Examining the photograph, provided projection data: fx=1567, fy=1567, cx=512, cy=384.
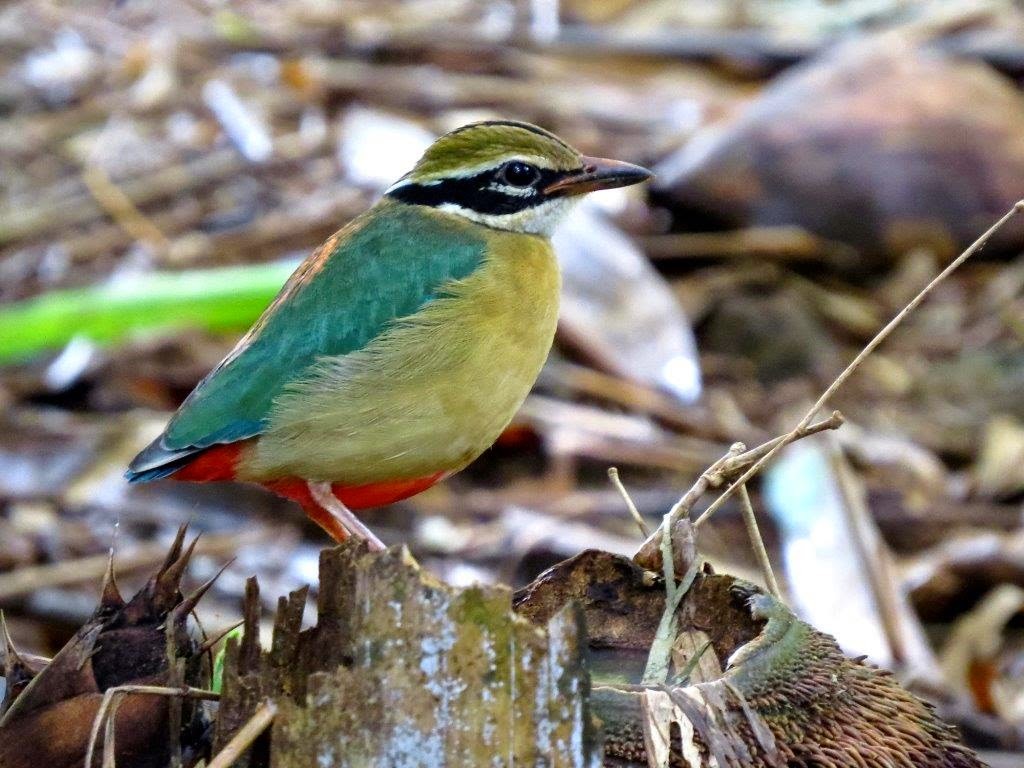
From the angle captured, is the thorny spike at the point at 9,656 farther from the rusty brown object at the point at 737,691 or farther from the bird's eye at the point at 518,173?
the bird's eye at the point at 518,173

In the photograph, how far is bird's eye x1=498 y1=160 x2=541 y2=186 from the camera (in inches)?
183

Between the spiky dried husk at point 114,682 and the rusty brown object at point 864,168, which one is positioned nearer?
the spiky dried husk at point 114,682

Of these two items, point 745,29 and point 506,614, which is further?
point 745,29

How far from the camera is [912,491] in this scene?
660 centimetres

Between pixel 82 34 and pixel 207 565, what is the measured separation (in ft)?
18.2

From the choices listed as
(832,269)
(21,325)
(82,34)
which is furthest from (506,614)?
(82,34)

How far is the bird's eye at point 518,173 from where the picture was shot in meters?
4.64

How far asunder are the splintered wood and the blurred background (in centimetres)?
268

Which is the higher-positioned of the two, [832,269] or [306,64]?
[306,64]

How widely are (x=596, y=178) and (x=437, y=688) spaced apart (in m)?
2.45

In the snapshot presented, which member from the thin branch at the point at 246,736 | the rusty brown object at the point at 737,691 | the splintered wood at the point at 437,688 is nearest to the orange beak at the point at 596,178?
the rusty brown object at the point at 737,691

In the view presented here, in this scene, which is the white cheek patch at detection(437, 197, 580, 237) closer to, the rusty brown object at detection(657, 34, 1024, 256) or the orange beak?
the orange beak

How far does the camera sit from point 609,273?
7426 millimetres

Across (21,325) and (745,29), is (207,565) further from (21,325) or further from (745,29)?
(745,29)
